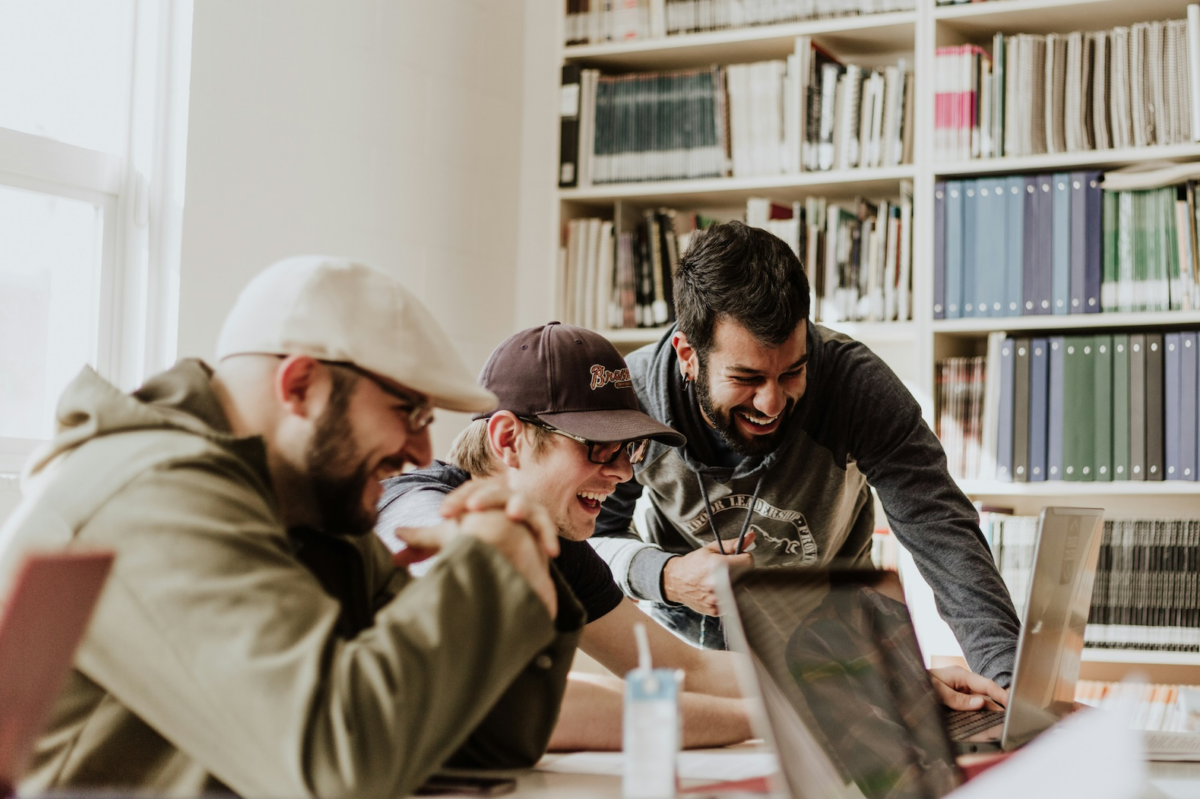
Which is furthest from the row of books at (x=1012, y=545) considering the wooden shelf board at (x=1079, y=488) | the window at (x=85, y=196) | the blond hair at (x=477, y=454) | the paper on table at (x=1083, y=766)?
the paper on table at (x=1083, y=766)

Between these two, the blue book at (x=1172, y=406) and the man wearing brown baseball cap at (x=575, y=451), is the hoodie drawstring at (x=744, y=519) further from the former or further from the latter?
the blue book at (x=1172, y=406)

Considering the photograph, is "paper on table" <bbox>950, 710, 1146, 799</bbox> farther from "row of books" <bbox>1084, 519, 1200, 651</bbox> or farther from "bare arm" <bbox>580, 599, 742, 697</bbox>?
"row of books" <bbox>1084, 519, 1200, 651</bbox>

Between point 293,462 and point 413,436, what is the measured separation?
4.4 inches

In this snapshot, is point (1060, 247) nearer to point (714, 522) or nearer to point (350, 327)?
point (714, 522)

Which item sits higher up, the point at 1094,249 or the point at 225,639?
the point at 1094,249

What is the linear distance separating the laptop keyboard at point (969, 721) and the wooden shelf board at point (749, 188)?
5.58 feet

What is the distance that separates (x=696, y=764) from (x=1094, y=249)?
6.49 feet

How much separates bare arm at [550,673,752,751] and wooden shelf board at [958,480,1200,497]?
1.45 meters

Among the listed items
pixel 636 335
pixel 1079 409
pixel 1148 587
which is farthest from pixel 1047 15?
pixel 1148 587

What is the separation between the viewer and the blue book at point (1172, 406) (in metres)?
2.67

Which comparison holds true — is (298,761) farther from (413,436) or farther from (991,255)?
(991,255)

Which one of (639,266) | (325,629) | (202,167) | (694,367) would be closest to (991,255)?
(639,266)

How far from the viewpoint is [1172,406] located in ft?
8.82

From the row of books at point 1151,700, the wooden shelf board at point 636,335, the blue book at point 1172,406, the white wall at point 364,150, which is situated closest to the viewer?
the white wall at point 364,150
